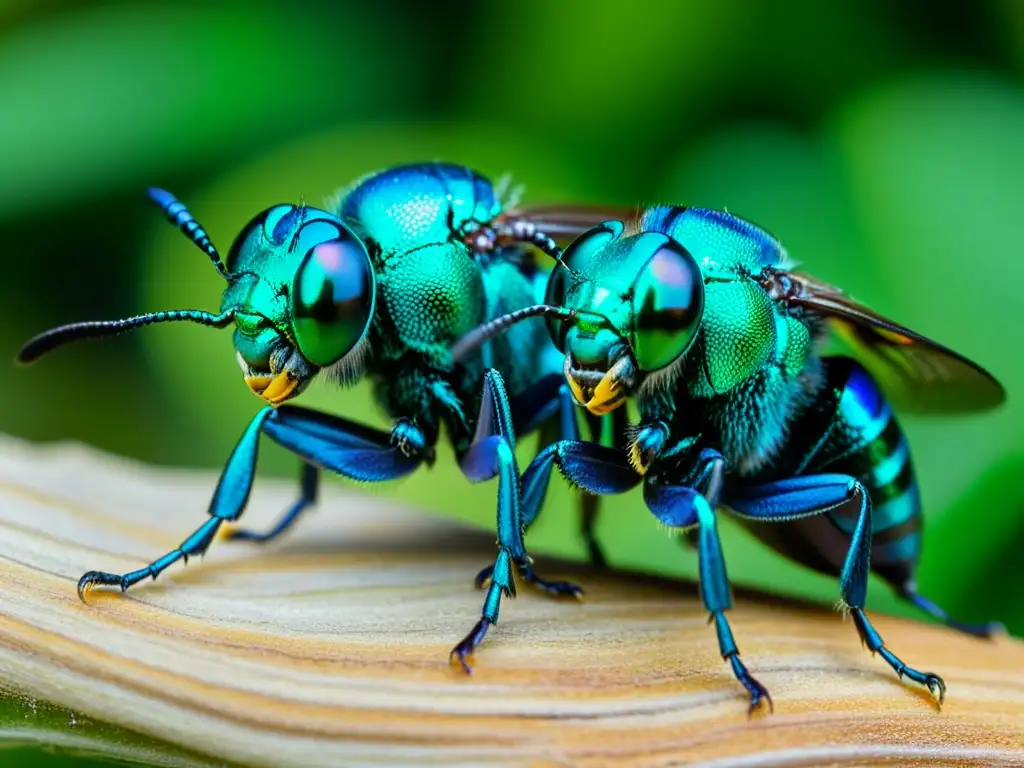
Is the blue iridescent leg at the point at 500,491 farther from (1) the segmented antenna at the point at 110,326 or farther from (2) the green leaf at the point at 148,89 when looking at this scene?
(2) the green leaf at the point at 148,89

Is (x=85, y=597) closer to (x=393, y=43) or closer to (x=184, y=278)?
(x=184, y=278)

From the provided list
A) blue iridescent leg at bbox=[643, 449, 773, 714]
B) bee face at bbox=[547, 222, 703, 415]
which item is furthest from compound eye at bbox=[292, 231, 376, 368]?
blue iridescent leg at bbox=[643, 449, 773, 714]

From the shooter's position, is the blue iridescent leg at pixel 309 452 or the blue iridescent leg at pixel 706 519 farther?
the blue iridescent leg at pixel 309 452

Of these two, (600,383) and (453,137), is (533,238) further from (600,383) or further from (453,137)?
(453,137)

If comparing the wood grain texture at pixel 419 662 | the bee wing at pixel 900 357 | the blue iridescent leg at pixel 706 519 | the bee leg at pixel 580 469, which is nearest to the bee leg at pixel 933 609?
the wood grain texture at pixel 419 662

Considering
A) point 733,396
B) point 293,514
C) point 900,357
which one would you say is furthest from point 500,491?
point 900,357

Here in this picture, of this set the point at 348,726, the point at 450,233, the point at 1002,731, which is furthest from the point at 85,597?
the point at 1002,731
